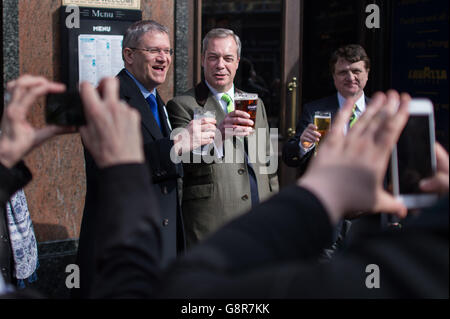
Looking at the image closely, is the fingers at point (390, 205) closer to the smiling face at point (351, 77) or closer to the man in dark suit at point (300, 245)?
the man in dark suit at point (300, 245)

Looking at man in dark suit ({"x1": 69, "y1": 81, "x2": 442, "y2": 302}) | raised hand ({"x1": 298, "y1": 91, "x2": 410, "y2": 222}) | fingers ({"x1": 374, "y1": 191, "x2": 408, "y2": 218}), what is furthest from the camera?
fingers ({"x1": 374, "y1": 191, "x2": 408, "y2": 218})

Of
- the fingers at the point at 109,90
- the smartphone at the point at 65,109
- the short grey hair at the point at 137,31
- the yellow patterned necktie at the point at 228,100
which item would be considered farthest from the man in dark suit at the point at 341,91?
the fingers at the point at 109,90

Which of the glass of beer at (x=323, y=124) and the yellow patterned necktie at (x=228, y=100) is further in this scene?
the yellow patterned necktie at (x=228, y=100)

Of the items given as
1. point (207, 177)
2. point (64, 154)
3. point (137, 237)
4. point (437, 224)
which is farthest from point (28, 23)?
point (437, 224)

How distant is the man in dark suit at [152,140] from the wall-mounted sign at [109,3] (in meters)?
1.05

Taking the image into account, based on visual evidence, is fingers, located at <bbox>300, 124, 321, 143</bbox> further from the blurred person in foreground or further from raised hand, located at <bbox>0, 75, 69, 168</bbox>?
raised hand, located at <bbox>0, 75, 69, 168</bbox>

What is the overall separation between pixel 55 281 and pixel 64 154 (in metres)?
0.96

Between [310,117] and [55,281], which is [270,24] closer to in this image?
[310,117]

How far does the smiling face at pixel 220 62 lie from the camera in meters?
3.51

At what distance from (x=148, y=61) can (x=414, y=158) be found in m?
2.09

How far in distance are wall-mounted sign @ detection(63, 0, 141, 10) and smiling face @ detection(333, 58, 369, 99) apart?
162 cm

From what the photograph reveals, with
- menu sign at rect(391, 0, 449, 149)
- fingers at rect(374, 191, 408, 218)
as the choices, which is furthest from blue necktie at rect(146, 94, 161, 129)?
menu sign at rect(391, 0, 449, 149)

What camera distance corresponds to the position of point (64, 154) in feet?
13.3

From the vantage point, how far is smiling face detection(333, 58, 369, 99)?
3863 millimetres
